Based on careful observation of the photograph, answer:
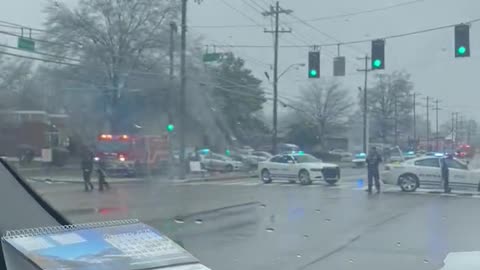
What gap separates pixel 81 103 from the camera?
123ft

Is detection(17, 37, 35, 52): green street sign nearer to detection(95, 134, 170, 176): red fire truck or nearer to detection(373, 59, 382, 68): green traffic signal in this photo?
detection(95, 134, 170, 176): red fire truck

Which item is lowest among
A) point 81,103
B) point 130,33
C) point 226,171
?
point 226,171

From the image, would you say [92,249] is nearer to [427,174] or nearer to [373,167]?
[373,167]

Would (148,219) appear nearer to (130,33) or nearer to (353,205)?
(353,205)

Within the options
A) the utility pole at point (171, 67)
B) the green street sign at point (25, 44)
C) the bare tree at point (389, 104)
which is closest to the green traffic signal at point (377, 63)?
the green street sign at point (25, 44)

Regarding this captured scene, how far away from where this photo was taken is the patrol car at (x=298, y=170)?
95.7 ft

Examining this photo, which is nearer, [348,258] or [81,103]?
[348,258]

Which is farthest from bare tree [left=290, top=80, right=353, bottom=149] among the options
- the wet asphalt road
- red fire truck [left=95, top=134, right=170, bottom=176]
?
the wet asphalt road

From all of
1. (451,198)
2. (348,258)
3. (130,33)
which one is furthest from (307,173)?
(348,258)

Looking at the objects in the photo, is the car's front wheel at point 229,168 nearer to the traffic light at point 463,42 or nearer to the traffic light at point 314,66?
the traffic light at point 314,66

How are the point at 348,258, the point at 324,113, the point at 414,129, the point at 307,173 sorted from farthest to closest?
the point at 414,129
the point at 324,113
the point at 307,173
the point at 348,258

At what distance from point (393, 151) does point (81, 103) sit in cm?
1880

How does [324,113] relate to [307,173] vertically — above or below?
above

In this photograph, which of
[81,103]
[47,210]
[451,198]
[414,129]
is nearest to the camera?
[47,210]
